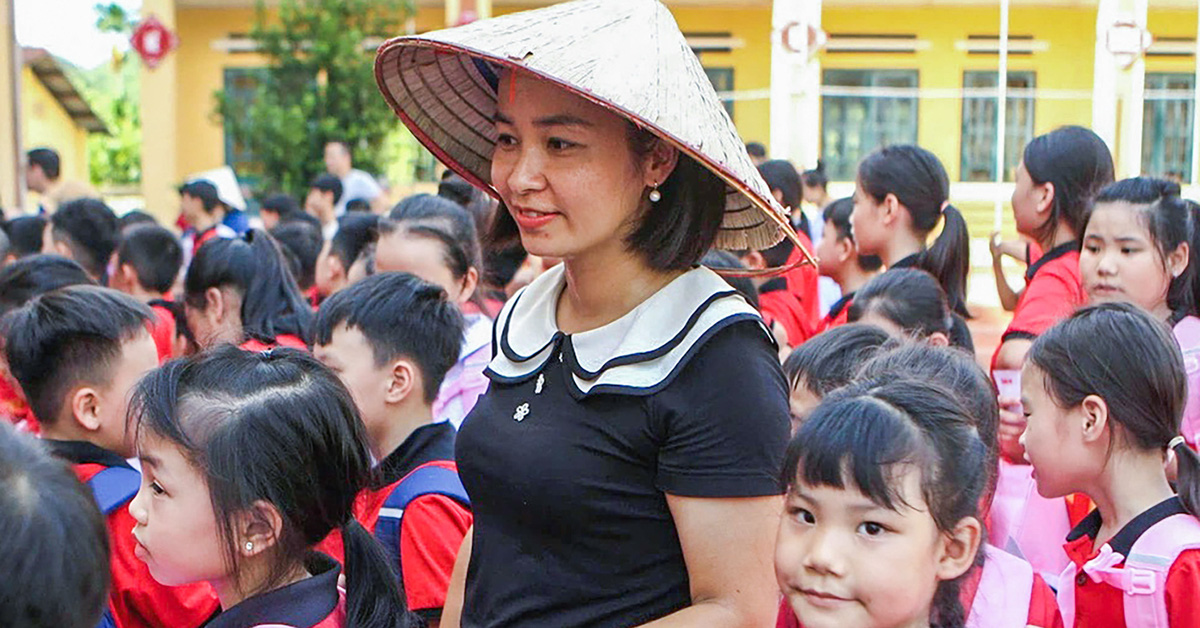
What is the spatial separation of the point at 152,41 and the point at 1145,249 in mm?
12971

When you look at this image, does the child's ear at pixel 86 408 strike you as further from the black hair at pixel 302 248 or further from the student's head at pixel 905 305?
the black hair at pixel 302 248

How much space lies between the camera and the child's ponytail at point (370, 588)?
189 cm

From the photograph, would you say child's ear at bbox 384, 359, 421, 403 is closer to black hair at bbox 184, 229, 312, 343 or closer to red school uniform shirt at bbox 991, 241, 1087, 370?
black hair at bbox 184, 229, 312, 343

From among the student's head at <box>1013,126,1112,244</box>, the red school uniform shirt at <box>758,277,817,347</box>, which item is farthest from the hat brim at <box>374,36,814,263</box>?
the red school uniform shirt at <box>758,277,817,347</box>

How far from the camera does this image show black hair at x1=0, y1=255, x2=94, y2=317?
3.97m

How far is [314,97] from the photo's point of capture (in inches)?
543

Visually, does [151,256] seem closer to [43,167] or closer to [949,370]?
[949,370]

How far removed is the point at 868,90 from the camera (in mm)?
18781

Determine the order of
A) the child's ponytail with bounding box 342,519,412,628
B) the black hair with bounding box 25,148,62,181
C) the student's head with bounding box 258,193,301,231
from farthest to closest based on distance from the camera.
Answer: the black hair with bounding box 25,148,62,181, the student's head with bounding box 258,193,301,231, the child's ponytail with bounding box 342,519,412,628

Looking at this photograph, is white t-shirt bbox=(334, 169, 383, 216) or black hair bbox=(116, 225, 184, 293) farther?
white t-shirt bbox=(334, 169, 383, 216)

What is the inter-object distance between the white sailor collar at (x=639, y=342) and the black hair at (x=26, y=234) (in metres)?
6.00

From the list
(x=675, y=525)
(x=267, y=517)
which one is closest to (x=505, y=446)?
(x=675, y=525)

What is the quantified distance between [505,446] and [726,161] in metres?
0.48

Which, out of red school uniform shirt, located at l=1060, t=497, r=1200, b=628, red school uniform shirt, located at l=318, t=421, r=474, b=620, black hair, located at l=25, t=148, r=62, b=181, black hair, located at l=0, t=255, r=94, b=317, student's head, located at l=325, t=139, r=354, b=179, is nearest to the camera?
red school uniform shirt, located at l=1060, t=497, r=1200, b=628
